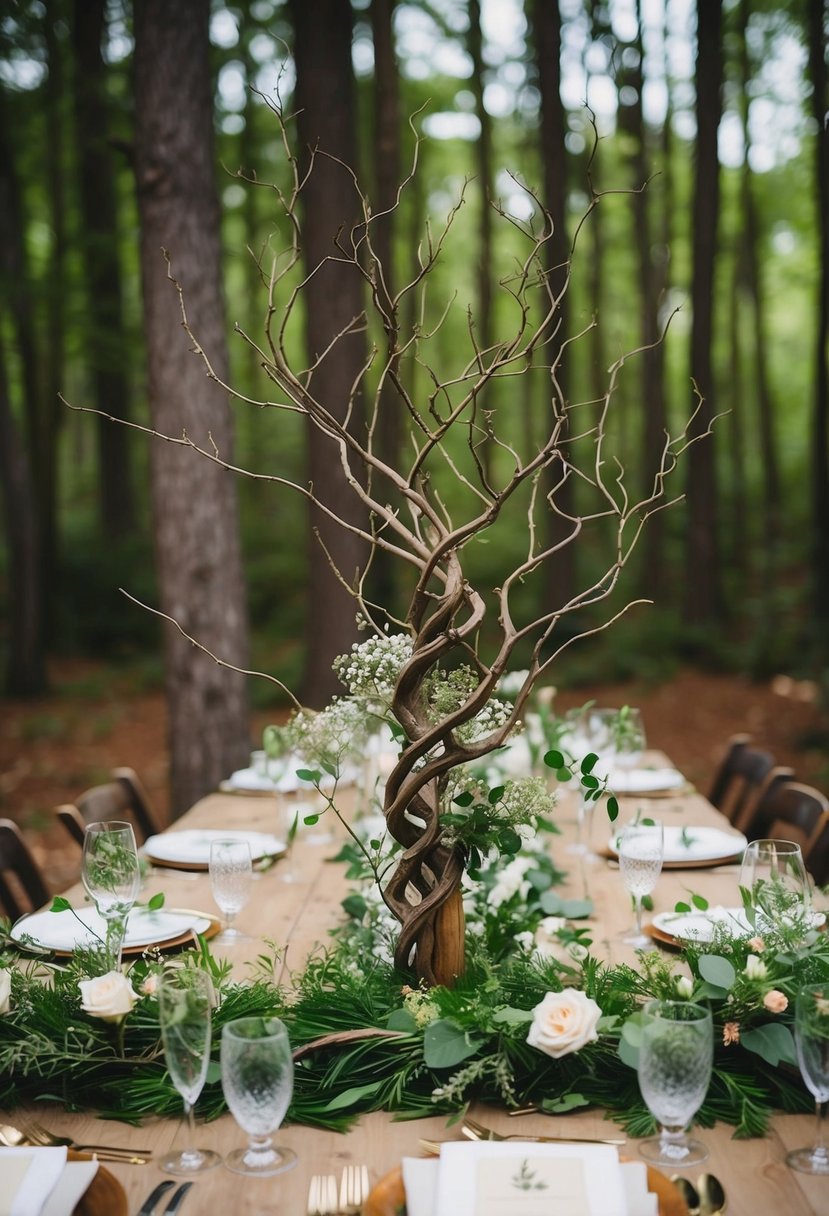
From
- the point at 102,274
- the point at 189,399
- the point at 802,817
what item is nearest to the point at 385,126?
the point at 102,274

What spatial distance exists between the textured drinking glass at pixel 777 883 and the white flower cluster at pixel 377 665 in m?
0.67

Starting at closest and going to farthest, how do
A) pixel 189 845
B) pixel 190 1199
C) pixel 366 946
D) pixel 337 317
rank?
pixel 190 1199, pixel 366 946, pixel 189 845, pixel 337 317

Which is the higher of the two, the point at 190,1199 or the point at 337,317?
the point at 337,317

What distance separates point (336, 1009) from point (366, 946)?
315mm

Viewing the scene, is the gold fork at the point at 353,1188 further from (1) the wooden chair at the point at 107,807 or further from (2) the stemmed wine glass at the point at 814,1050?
(1) the wooden chair at the point at 107,807

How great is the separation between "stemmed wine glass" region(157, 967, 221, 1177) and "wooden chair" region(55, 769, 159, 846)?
6.16ft

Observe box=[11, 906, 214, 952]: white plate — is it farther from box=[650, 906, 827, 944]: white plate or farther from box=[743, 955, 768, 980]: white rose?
box=[743, 955, 768, 980]: white rose

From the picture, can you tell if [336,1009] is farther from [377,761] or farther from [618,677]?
[618,677]

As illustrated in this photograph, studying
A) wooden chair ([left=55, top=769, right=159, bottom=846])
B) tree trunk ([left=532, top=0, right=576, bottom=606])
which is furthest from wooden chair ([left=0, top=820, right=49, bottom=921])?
tree trunk ([left=532, top=0, right=576, bottom=606])

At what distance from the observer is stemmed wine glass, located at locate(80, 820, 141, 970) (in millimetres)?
2127

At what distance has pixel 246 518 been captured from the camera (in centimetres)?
1631

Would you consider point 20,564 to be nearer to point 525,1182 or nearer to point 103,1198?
point 103,1198

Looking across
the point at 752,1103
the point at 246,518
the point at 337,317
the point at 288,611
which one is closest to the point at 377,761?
the point at 752,1103

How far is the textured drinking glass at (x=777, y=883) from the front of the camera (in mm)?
1965
